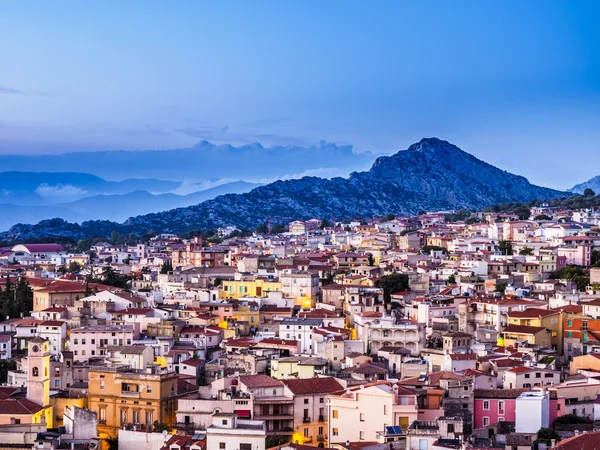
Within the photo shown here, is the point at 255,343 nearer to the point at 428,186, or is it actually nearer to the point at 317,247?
the point at 317,247

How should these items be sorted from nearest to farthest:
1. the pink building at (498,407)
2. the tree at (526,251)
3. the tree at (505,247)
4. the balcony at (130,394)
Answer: the pink building at (498,407)
the balcony at (130,394)
the tree at (526,251)
the tree at (505,247)

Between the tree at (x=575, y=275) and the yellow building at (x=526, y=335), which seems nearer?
the yellow building at (x=526, y=335)

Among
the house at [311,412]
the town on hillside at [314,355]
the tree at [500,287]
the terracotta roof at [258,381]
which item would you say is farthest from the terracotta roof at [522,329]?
the terracotta roof at [258,381]

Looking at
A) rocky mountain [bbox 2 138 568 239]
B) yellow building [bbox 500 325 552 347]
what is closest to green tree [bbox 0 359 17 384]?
yellow building [bbox 500 325 552 347]

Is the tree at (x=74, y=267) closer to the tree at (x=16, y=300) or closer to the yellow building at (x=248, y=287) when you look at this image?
the tree at (x=16, y=300)

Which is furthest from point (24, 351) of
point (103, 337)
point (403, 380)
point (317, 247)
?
point (317, 247)

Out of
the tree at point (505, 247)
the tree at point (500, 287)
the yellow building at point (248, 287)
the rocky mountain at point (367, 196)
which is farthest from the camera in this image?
the rocky mountain at point (367, 196)
